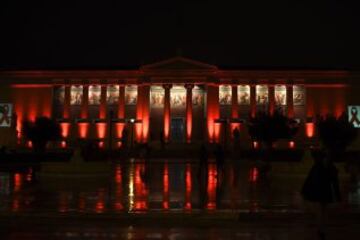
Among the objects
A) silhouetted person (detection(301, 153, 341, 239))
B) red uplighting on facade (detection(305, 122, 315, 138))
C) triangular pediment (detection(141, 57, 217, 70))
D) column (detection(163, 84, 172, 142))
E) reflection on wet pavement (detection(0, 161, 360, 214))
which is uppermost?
triangular pediment (detection(141, 57, 217, 70))

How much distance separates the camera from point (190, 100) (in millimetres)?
70000

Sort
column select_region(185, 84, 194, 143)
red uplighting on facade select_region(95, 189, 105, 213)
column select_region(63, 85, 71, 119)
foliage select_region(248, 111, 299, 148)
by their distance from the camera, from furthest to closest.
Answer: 1. column select_region(63, 85, 71, 119)
2. column select_region(185, 84, 194, 143)
3. foliage select_region(248, 111, 299, 148)
4. red uplighting on facade select_region(95, 189, 105, 213)

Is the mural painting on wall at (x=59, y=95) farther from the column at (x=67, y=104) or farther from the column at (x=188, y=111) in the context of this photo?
the column at (x=188, y=111)

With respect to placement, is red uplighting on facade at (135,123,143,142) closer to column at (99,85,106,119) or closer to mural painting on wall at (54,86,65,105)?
column at (99,85,106,119)

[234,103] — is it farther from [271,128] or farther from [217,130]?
[271,128]

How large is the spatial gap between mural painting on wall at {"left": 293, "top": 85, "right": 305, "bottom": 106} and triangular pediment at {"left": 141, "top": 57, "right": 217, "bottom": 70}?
13.4 metres

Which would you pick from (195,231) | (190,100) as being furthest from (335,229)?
(190,100)

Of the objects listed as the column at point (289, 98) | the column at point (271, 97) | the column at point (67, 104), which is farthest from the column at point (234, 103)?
the column at point (67, 104)

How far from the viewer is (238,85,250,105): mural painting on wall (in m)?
73.0

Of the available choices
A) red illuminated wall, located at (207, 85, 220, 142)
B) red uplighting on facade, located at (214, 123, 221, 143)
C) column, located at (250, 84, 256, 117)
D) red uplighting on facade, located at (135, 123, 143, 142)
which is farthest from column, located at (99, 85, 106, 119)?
column, located at (250, 84, 256, 117)

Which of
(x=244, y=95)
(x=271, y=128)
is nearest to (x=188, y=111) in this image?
(x=244, y=95)

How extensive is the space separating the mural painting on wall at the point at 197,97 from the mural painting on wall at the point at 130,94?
362 inches

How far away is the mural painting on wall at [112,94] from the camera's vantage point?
241 feet

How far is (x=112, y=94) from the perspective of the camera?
242 feet
